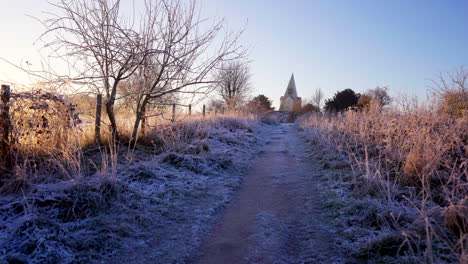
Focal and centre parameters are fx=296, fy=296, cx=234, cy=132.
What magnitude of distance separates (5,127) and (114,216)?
8.17ft

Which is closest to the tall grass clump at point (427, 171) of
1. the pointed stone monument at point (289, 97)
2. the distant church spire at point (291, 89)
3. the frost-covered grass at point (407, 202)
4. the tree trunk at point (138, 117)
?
the frost-covered grass at point (407, 202)

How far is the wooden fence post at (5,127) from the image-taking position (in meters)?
4.42

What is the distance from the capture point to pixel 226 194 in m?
4.92

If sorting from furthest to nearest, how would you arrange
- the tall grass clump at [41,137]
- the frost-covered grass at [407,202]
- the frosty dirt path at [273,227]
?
the tall grass clump at [41,137] → the frosty dirt path at [273,227] → the frost-covered grass at [407,202]

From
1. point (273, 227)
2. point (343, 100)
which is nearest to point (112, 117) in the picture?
point (273, 227)

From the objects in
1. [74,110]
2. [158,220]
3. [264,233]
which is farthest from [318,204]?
[74,110]

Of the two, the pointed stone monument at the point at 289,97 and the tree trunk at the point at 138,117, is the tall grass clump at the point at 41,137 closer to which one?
the tree trunk at the point at 138,117

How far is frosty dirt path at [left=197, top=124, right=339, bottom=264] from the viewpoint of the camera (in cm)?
290

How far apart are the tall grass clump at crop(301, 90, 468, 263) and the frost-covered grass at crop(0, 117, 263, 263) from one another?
2251 mm

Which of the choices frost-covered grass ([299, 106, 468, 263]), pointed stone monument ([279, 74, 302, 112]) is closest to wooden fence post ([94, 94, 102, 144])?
frost-covered grass ([299, 106, 468, 263])

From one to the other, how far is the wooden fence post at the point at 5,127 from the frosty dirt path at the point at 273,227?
3.36m

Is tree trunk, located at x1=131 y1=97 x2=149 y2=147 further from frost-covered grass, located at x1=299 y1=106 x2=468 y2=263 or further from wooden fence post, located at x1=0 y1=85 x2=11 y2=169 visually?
frost-covered grass, located at x1=299 y1=106 x2=468 y2=263

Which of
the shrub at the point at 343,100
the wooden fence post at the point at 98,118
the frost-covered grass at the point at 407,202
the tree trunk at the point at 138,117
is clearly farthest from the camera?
the shrub at the point at 343,100

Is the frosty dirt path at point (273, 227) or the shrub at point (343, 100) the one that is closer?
the frosty dirt path at point (273, 227)
